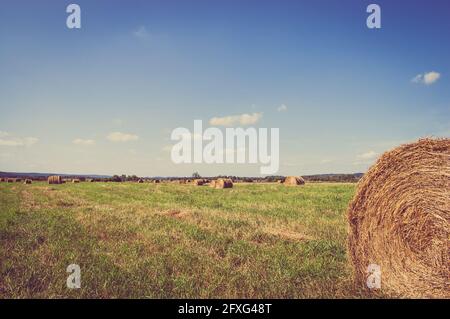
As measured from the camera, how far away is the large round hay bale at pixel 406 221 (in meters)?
6.45

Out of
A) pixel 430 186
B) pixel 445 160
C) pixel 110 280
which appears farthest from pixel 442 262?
pixel 110 280

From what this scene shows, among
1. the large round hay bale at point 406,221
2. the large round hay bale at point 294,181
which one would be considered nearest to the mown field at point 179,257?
the large round hay bale at point 406,221

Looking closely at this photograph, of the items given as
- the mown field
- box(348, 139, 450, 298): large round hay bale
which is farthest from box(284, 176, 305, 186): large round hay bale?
box(348, 139, 450, 298): large round hay bale

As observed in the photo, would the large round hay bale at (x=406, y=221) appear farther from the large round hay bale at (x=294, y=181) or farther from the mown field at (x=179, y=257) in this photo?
the large round hay bale at (x=294, y=181)

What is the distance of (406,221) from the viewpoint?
6953 millimetres

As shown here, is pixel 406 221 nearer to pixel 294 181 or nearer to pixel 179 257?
pixel 179 257

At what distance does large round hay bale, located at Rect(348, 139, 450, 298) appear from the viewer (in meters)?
6.45

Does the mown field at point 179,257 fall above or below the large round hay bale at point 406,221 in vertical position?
below

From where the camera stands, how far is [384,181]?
7266mm

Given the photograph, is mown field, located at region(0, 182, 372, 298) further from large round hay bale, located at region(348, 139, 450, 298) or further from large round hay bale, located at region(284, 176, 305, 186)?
large round hay bale, located at region(284, 176, 305, 186)

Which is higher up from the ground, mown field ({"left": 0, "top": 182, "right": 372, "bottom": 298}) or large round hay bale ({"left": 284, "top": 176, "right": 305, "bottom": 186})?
large round hay bale ({"left": 284, "top": 176, "right": 305, "bottom": 186})

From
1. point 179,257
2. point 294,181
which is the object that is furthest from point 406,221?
point 294,181

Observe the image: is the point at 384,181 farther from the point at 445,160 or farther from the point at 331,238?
the point at 331,238
